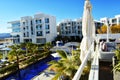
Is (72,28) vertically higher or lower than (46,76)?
higher

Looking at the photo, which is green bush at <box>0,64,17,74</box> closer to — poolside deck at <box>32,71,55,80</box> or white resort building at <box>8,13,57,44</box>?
poolside deck at <box>32,71,55,80</box>

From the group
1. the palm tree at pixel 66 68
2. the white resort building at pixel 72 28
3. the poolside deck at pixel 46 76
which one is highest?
the white resort building at pixel 72 28

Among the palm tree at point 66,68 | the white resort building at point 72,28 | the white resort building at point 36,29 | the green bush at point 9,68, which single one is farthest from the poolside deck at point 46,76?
the white resort building at point 72,28

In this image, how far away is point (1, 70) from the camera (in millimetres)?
17703

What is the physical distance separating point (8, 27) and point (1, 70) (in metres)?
51.3

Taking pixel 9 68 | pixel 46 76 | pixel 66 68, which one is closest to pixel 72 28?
pixel 9 68

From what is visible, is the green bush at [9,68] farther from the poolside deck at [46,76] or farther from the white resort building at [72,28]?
the white resort building at [72,28]

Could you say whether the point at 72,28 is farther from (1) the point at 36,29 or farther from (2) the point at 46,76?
(2) the point at 46,76

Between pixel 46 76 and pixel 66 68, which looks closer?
pixel 66 68

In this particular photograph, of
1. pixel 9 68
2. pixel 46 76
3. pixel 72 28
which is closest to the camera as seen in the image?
pixel 46 76

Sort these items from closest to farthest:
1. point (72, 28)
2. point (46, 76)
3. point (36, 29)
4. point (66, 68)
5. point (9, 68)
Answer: point (66, 68) < point (46, 76) < point (9, 68) < point (36, 29) < point (72, 28)

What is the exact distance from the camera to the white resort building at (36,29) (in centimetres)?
5794

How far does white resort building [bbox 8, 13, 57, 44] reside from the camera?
190 feet

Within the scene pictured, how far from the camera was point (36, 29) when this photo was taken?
5947cm
